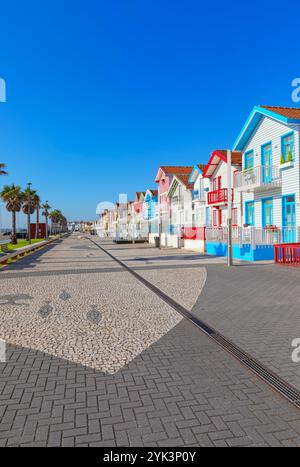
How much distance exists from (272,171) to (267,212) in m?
2.74

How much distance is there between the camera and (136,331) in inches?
245

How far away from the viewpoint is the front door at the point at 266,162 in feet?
65.5

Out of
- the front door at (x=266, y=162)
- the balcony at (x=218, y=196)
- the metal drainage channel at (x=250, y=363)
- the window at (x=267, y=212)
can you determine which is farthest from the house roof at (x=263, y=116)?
the metal drainage channel at (x=250, y=363)

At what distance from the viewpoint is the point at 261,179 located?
19891mm

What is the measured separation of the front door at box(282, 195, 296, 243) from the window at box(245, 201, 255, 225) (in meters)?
3.61

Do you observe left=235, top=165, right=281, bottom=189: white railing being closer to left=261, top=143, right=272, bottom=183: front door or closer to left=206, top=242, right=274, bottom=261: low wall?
left=261, top=143, right=272, bottom=183: front door

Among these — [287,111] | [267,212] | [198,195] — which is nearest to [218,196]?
[198,195]

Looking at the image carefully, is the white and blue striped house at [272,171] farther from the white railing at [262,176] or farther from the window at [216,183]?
the window at [216,183]

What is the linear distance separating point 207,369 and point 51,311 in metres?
4.58

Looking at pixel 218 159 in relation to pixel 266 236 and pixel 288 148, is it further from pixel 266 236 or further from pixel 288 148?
pixel 266 236

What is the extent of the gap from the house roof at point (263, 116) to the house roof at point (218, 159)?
2481mm

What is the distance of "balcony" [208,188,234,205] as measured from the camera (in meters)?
26.3
